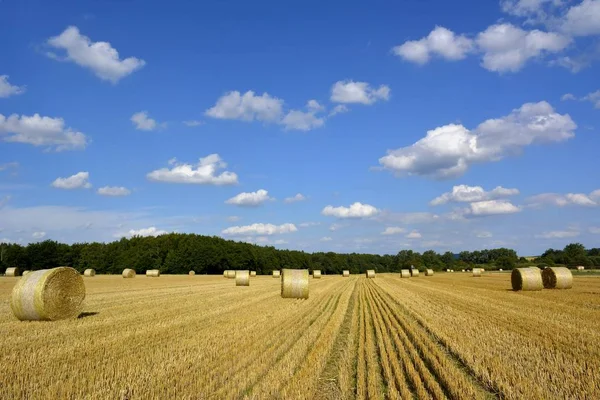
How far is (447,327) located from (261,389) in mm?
7216

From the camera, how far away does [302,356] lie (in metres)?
8.43

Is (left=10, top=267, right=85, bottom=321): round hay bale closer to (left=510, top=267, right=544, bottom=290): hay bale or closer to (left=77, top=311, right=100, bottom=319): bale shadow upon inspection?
(left=77, top=311, right=100, bottom=319): bale shadow

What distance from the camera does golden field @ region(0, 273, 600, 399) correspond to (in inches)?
248

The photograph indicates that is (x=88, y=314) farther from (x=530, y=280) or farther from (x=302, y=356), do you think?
(x=530, y=280)

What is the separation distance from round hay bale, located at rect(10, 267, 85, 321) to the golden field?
0.49 meters

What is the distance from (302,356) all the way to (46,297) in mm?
8947

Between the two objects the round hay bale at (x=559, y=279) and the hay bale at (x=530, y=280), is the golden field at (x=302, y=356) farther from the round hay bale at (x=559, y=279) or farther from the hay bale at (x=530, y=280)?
the round hay bale at (x=559, y=279)

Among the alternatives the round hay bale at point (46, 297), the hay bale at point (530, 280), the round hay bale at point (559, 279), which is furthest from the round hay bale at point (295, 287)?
the round hay bale at point (559, 279)

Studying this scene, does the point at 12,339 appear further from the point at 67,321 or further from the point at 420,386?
the point at 420,386

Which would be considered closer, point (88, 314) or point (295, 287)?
point (88, 314)

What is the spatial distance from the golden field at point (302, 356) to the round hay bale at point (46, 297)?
0.49m

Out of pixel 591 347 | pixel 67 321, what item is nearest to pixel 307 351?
pixel 591 347

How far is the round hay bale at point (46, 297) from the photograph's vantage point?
43.3ft

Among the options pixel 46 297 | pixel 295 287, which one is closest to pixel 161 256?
pixel 295 287
